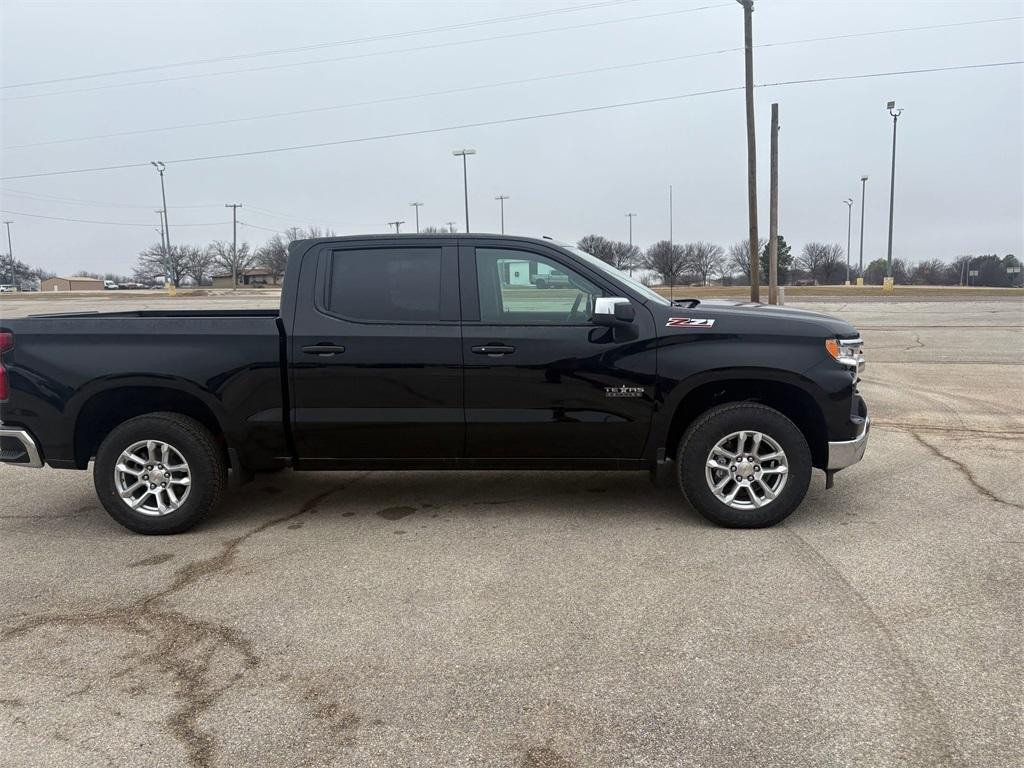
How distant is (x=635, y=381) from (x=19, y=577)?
3688mm

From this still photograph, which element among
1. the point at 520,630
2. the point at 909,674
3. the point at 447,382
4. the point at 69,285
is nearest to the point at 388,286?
the point at 447,382

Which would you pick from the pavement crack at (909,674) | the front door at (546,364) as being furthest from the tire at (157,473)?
the pavement crack at (909,674)

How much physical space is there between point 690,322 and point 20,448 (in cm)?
431

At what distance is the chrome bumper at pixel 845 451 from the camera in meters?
4.84

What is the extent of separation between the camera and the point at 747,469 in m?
4.81

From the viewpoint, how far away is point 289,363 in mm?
4883

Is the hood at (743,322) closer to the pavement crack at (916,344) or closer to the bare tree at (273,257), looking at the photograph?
the pavement crack at (916,344)

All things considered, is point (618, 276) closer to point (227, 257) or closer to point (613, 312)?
point (613, 312)

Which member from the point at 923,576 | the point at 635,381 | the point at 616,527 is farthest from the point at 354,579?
the point at 923,576

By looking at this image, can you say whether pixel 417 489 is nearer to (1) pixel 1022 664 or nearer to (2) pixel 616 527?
(2) pixel 616 527

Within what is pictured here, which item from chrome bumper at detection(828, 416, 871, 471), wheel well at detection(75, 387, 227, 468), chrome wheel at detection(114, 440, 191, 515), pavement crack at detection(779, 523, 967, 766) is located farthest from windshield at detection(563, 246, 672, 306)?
chrome wheel at detection(114, 440, 191, 515)

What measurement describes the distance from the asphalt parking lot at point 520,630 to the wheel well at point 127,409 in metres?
0.58

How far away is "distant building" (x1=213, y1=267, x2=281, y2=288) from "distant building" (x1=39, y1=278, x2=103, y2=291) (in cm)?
1404

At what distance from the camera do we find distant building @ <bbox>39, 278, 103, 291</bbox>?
92700mm
